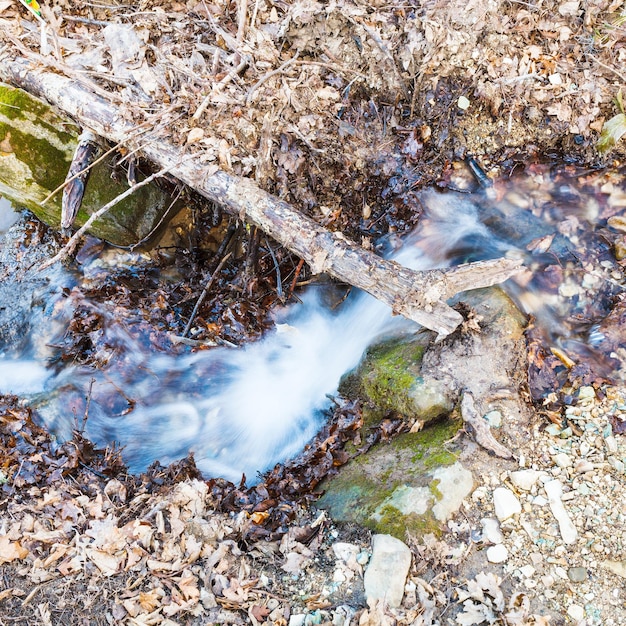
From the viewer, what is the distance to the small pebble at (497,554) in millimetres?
3115

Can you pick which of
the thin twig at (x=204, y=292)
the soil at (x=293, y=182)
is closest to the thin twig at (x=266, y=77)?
the soil at (x=293, y=182)

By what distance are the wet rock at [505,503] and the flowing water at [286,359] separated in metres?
1.77

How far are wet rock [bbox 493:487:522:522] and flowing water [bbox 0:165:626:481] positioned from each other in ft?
5.79

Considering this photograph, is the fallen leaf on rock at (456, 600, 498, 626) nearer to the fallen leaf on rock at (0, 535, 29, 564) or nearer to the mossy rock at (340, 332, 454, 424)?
the mossy rock at (340, 332, 454, 424)

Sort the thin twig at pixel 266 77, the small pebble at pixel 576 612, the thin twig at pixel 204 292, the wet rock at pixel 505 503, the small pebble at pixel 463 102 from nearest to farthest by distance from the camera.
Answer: the small pebble at pixel 576 612, the wet rock at pixel 505 503, the thin twig at pixel 266 77, the small pebble at pixel 463 102, the thin twig at pixel 204 292

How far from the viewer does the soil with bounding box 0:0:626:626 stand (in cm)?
311

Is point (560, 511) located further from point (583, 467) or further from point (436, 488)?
point (436, 488)

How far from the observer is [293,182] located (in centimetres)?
476

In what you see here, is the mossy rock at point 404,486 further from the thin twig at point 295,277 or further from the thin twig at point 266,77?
the thin twig at point 266,77

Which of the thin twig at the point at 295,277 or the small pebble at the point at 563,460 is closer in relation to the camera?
the small pebble at the point at 563,460

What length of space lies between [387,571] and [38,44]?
599 cm

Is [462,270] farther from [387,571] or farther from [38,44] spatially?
[38,44]

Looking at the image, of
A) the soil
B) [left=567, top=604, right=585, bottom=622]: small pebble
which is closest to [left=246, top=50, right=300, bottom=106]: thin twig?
the soil

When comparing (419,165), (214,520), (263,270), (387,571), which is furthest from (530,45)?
(214,520)
